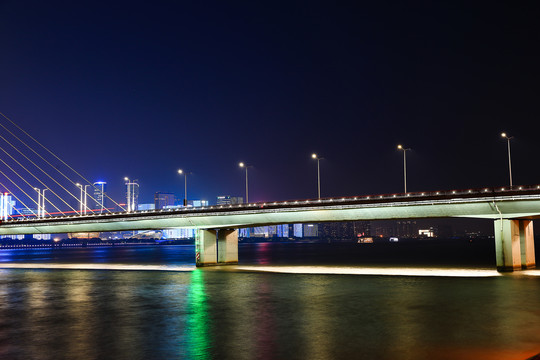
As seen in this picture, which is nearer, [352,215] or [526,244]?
[526,244]

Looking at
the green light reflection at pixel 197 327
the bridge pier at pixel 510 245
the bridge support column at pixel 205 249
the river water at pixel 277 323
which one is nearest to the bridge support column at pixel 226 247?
the bridge support column at pixel 205 249

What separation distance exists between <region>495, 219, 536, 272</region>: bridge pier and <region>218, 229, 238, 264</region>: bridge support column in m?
35.7

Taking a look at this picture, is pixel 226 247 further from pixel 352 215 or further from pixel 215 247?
pixel 352 215

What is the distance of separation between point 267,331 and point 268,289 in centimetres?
1843

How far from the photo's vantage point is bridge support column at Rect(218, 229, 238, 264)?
78812 millimetres

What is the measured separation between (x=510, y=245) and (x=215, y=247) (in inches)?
1518

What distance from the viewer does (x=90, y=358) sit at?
1672 cm

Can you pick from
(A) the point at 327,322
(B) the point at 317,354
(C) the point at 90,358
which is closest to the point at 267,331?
(A) the point at 327,322

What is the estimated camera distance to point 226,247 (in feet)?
259

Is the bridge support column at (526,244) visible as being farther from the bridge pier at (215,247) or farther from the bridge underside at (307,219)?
the bridge pier at (215,247)

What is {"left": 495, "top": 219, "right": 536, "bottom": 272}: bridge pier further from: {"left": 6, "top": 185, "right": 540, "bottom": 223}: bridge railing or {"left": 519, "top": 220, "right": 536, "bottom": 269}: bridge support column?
{"left": 6, "top": 185, "right": 540, "bottom": 223}: bridge railing

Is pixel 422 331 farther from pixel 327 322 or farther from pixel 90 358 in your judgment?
pixel 90 358

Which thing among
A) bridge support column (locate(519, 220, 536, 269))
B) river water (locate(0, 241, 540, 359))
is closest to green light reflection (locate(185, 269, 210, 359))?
river water (locate(0, 241, 540, 359))

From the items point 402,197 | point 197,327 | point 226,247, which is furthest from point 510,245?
point 197,327
